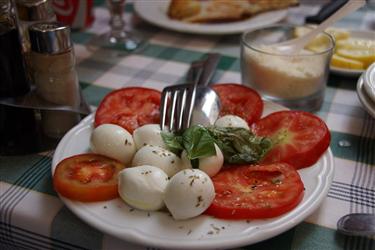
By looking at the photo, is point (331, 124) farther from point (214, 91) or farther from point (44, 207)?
point (44, 207)

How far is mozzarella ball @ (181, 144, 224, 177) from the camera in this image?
59cm

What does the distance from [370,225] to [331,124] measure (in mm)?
302

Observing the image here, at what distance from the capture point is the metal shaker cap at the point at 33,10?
746 mm

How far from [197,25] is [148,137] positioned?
26.0 inches

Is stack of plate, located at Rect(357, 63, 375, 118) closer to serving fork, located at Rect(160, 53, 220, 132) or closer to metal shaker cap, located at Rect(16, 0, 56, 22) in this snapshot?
serving fork, located at Rect(160, 53, 220, 132)

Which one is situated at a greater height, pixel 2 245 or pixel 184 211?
pixel 184 211

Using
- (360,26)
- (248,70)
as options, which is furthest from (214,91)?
(360,26)

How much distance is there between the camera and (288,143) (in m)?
0.66

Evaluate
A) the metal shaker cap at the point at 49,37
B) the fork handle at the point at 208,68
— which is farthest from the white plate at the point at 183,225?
the fork handle at the point at 208,68

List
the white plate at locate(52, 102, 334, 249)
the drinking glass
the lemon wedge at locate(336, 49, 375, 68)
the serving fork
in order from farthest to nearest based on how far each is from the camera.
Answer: the drinking glass, the lemon wedge at locate(336, 49, 375, 68), the serving fork, the white plate at locate(52, 102, 334, 249)

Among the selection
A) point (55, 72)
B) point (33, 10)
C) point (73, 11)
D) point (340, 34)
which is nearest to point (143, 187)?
point (55, 72)

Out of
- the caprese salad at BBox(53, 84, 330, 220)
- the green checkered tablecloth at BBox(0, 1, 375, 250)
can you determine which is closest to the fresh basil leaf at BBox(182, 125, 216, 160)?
the caprese salad at BBox(53, 84, 330, 220)

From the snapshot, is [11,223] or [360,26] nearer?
[11,223]

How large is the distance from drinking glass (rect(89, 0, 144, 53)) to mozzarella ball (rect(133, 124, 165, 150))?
21.8 inches
